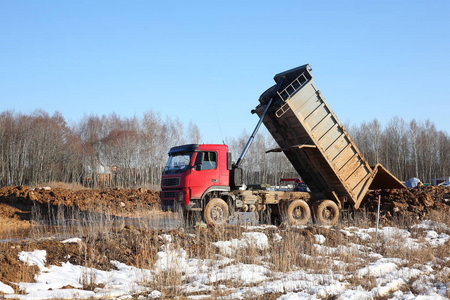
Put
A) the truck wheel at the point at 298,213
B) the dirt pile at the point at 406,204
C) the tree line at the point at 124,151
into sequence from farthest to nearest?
the tree line at the point at 124,151, the dirt pile at the point at 406,204, the truck wheel at the point at 298,213

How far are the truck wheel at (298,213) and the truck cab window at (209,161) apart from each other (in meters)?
3.01

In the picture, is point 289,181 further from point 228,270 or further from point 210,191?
point 228,270

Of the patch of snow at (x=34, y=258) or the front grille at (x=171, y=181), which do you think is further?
the front grille at (x=171, y=181)

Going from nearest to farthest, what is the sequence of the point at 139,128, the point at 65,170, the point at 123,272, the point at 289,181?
1. the point at 123,272
2. the point at 289,181
3. the point at 65,170
4. the point at 139,128

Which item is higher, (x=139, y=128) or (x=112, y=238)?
(x=139, y=128)

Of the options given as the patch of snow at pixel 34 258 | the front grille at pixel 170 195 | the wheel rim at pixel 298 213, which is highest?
the front grille at pixel 170 195

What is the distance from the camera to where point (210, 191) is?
41.6 feet

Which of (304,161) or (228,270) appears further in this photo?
(304,161)

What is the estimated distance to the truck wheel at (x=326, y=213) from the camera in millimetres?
13977

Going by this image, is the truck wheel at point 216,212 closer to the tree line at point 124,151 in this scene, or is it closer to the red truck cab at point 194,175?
the red truck cab at point 194,175

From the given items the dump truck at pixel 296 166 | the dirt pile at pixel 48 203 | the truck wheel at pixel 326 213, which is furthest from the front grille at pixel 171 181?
the dirt pile at pixel 48 203

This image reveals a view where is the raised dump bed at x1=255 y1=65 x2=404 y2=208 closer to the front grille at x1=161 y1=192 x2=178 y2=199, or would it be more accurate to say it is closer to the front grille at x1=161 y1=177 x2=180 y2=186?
the front grille at x1=161 y1=177 x2=180 y2=186

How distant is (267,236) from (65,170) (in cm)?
4410

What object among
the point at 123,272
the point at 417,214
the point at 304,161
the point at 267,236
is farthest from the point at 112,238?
the point at 417,214
